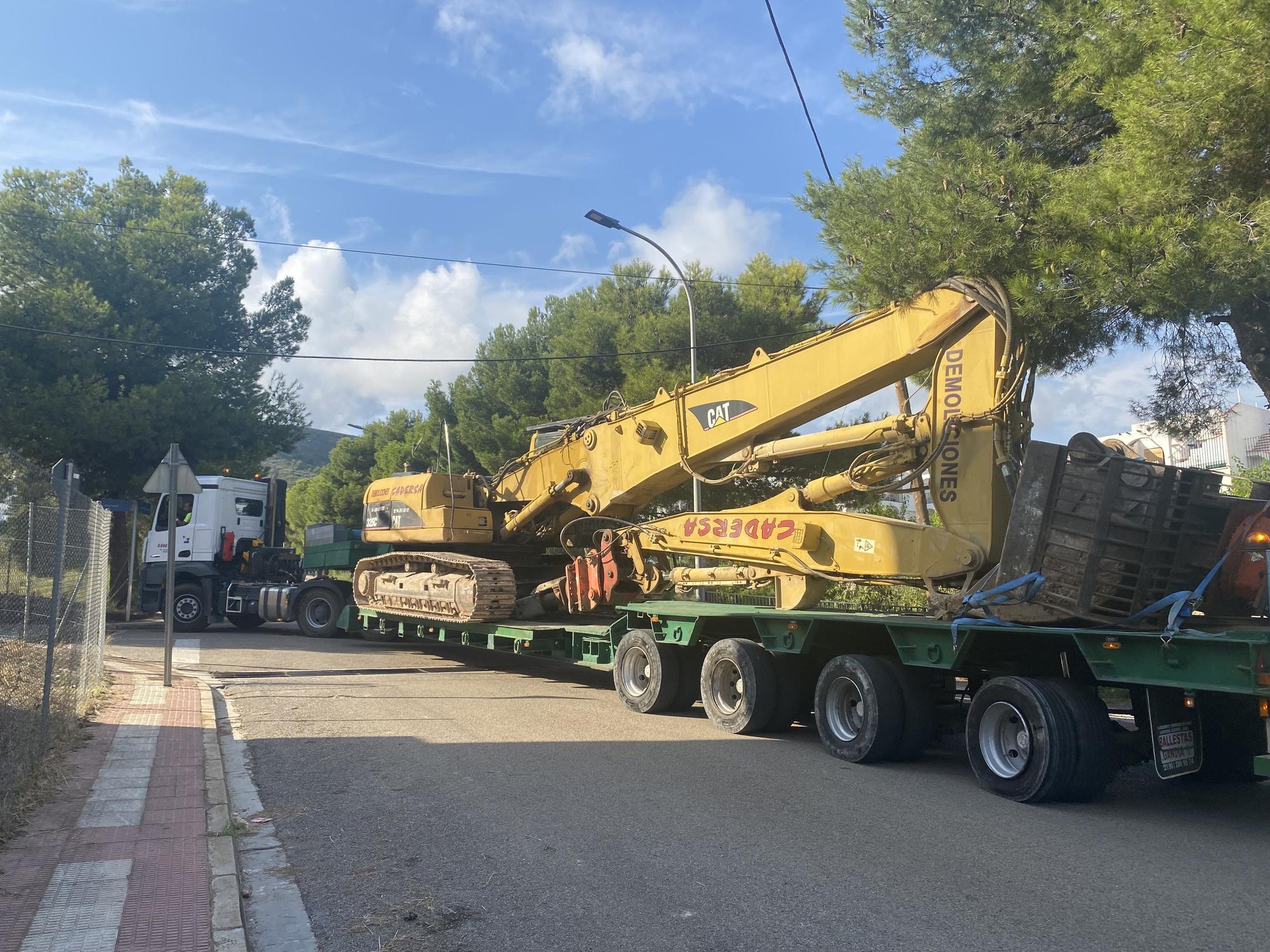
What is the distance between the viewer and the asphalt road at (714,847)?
14.3ft

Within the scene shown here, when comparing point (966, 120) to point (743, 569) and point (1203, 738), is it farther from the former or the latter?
point (1203, 738)

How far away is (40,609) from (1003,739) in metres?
8.47

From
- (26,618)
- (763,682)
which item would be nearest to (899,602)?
(763,682)

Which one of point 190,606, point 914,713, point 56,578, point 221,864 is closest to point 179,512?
point 190,606

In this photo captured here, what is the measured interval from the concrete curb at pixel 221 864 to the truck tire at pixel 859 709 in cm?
478

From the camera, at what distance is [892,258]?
11.1m

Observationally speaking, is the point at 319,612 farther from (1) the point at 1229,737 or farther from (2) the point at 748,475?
(1) the point at 1229,737

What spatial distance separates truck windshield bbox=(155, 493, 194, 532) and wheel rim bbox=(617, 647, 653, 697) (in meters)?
12.5

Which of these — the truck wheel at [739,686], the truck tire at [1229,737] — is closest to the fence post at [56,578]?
the truck wheel at [739,686]

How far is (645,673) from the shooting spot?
10.8 metres

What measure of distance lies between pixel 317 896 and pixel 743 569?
638 cm

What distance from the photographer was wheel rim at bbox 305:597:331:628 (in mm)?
19016

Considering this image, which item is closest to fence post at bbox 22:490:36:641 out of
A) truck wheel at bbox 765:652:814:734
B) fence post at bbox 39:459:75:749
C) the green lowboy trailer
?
fence post at bbox 39:459:75:749

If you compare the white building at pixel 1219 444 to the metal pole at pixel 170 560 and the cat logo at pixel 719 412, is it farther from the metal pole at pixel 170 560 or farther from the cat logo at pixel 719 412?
the metal pole at pixel 170 560
